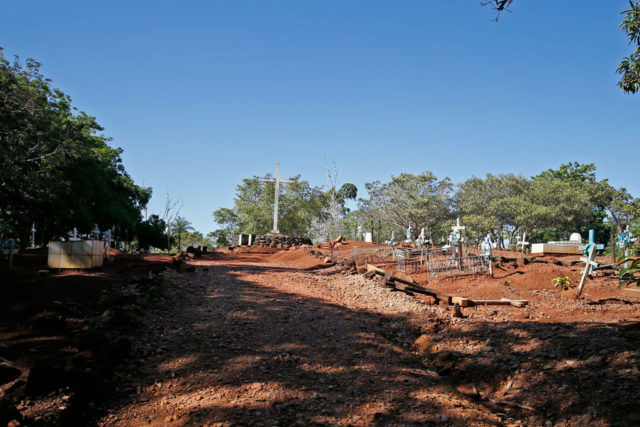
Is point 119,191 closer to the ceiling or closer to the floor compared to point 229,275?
closer to the ceiling

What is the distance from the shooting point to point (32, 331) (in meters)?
4.64

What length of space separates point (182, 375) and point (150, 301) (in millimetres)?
2725

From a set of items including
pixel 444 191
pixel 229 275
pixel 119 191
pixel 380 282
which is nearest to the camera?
pixel 380 282

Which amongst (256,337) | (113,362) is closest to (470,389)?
(256,337)

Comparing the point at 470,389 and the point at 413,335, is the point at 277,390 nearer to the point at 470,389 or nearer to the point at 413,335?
the point at 470,389

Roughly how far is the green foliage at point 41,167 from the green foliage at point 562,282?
13.8m

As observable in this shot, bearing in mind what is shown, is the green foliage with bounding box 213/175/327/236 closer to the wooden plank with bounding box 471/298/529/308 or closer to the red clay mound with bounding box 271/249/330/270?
the red clay mound with bounding box 271/249/330/270

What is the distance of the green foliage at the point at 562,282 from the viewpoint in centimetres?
1013

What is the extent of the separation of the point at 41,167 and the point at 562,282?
49.5 ft

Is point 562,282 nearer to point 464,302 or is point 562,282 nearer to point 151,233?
point 464,302

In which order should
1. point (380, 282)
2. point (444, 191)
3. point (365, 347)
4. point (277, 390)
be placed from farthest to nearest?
point (444, 191)
point (380, 282)
point (365, 347)
point (277, 390)

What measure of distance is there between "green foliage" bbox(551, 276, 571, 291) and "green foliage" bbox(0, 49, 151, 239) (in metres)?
13.8

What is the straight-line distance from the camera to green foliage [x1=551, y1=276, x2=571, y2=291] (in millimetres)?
10133

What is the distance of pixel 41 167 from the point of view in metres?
12.5
